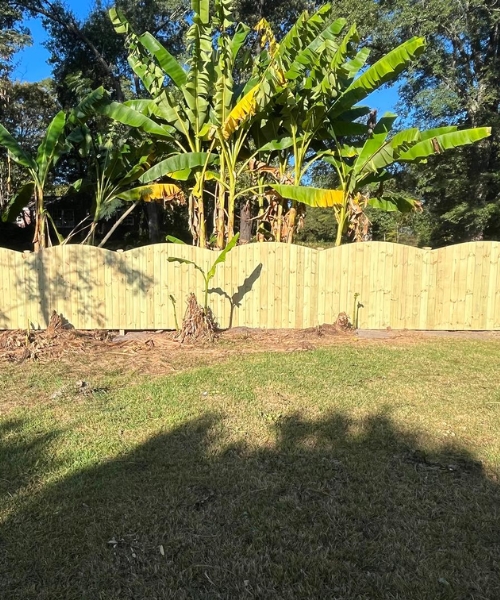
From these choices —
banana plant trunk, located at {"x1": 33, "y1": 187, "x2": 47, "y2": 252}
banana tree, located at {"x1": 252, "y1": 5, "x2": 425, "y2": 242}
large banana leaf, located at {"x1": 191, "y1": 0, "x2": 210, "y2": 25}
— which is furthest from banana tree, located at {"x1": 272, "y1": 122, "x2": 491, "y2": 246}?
banana plant trunk, located at {"x1": 33, "y1": 187, "x2": 47, "y2": 252}

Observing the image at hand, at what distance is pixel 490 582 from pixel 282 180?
30.1 ft

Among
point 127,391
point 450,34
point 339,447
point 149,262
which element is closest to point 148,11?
point 450,34

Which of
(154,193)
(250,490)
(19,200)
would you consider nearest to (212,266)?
(154,193)

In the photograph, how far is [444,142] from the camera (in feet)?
30.7

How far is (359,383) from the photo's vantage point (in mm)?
5578

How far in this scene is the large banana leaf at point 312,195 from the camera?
30.6ft

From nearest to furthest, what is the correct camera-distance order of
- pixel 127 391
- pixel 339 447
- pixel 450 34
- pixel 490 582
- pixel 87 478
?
pixel 490 582
pixel 87 478
pixel 339 447
pixel 127 391
pixel 450 34

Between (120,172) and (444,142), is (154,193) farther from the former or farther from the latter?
(444,142)

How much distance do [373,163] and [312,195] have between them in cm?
149

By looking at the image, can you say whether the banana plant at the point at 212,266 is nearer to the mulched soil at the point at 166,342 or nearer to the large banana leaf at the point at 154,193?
the mulched soil at the point at 166,342

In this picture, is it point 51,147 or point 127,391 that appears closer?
point 127,391

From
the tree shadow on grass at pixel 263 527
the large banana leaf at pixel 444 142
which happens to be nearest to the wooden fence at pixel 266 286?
the large banana leaf at pixel 444 142

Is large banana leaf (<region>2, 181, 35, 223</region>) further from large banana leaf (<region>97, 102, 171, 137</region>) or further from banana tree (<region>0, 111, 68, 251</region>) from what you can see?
large banana leaf (<region>97, 102, 171, 137</region>)

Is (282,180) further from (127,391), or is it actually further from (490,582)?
(490,582)
